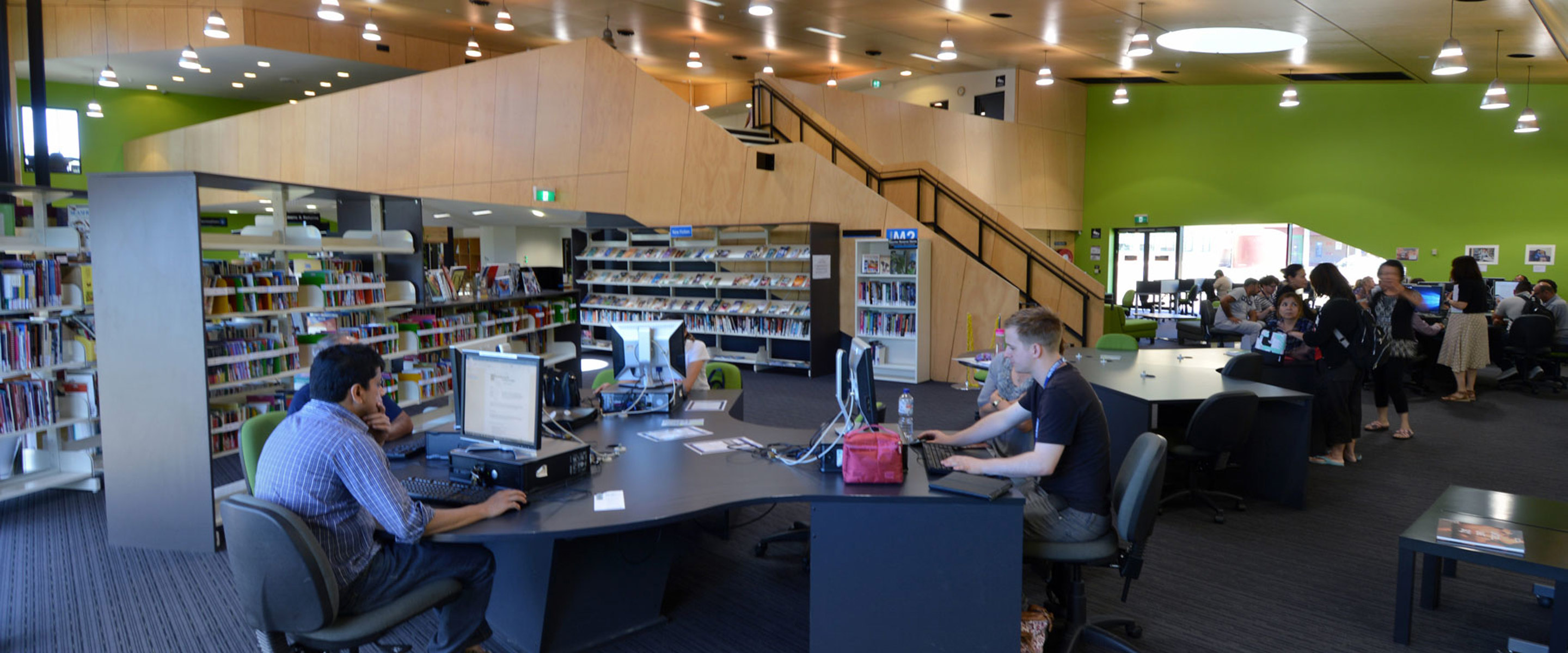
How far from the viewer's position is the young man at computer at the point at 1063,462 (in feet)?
9.80

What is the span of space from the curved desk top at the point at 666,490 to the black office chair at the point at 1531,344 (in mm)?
9198

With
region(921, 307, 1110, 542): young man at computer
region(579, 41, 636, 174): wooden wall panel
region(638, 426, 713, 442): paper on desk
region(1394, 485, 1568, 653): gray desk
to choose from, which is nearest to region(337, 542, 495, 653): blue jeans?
region(638, 426, 713, 442): paper on desk

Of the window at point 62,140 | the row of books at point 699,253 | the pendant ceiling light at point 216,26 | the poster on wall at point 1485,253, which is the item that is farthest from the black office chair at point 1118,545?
the window at point 62,140

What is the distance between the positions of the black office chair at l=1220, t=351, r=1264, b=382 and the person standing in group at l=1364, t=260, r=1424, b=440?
5.24ft

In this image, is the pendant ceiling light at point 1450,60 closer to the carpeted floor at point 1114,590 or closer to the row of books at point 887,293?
the carpeted floor at point 1114,590

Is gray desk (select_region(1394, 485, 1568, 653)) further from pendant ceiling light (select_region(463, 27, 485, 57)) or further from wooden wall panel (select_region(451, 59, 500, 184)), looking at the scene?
pendant ceiling light (select_region(463, 27, 485, 57))

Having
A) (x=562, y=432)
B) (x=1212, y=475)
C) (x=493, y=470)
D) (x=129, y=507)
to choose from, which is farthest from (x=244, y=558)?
(x=1212, y=475)

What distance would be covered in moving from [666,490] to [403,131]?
10.7 metres

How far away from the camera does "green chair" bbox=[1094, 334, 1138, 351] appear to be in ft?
23.6

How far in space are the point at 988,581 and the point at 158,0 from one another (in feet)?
47.3

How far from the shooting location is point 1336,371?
583 centimetres

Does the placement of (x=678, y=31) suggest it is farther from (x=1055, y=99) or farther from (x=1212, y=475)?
(x=1212, y=475)

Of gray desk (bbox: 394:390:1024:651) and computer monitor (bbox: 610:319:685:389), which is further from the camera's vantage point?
computer monitor (bbox: 610:319:685:389)

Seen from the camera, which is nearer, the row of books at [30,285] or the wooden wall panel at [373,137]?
the row of books at [30,285]
